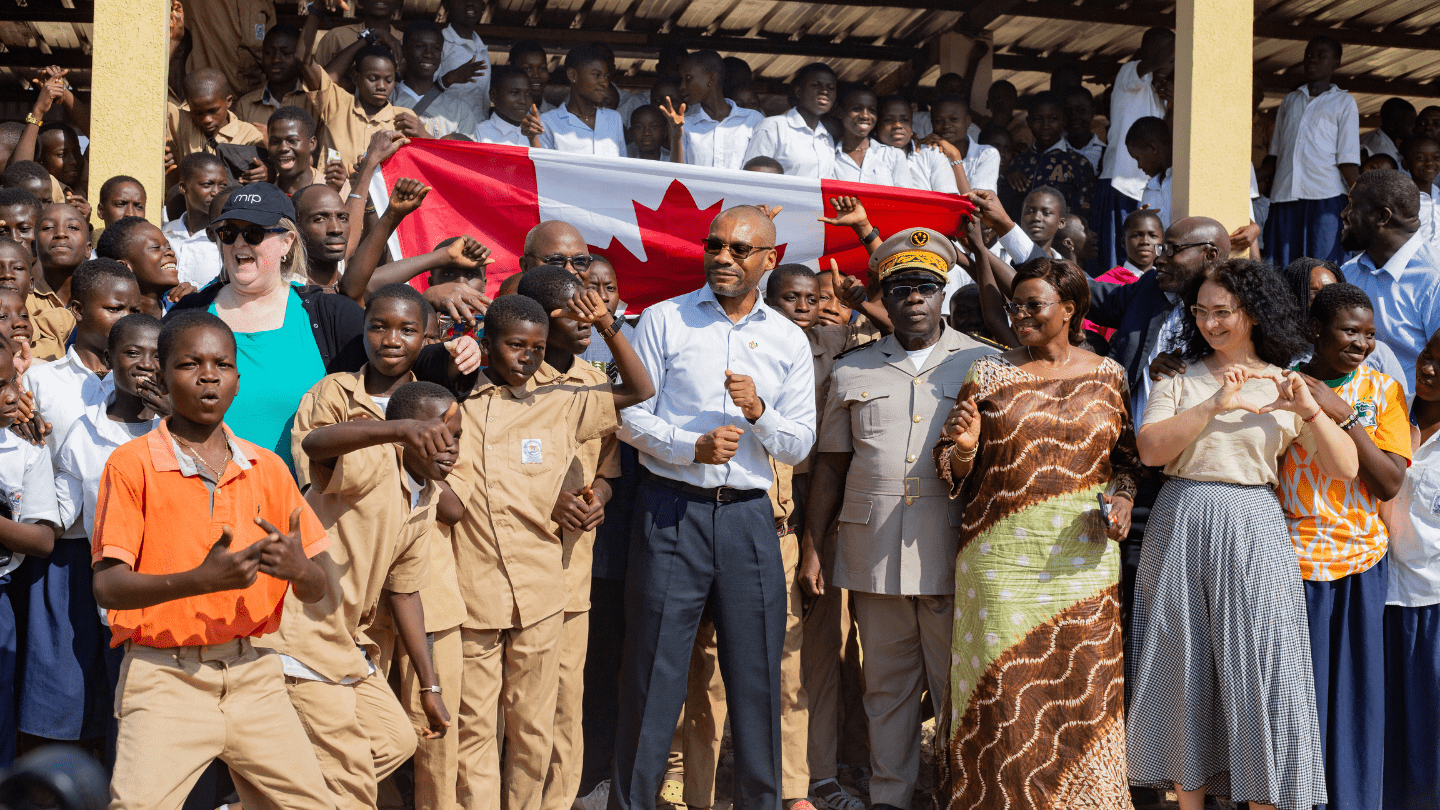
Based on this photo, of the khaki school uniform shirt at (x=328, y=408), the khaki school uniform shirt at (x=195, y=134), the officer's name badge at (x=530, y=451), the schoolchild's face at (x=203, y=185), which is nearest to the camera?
the khaki school uniform shirt at (x=328, y=408)

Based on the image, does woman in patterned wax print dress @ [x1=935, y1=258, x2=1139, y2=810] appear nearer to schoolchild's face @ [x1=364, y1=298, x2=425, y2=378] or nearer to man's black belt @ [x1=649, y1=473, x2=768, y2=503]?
man's black belt @ [x1=649, y1=473, x2=768, y2=503]

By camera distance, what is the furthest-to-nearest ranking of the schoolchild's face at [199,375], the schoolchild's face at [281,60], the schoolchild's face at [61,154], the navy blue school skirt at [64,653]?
1. the schoolchild's face at [281,60]
2. the schoolchild's face at [61,154]
3. the navy blue school skirt at [64,653]
4. the schoolchild's face at [199,375]

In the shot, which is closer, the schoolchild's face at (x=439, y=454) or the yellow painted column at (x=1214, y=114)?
the schoolchild's face at (x=439, y=454)

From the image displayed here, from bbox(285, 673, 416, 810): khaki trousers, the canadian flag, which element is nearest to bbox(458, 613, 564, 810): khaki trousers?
bbox(285, 673, 416, 810): khaki trousers

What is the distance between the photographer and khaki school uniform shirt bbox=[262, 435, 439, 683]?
11.2 feet

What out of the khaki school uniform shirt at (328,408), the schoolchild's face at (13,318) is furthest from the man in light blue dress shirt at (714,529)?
the schoolchild's face at (13,318)

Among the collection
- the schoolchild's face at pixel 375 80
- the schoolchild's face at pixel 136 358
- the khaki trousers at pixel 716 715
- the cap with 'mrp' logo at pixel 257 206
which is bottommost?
the khaki trousers at pixel 716 715

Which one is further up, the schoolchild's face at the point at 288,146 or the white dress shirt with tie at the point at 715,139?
the white dress shirt with tie at the point at 715,139

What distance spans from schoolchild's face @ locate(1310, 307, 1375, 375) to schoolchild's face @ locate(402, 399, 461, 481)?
306 cm

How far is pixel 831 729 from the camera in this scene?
15.9 feet

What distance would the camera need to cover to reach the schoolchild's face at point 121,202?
5.27 metres

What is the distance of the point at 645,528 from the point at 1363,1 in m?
8.44

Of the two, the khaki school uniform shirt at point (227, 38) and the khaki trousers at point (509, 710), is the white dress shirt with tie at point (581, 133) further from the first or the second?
the khaki trousers at point (509, 710)

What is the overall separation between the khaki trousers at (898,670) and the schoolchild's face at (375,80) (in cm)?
436
